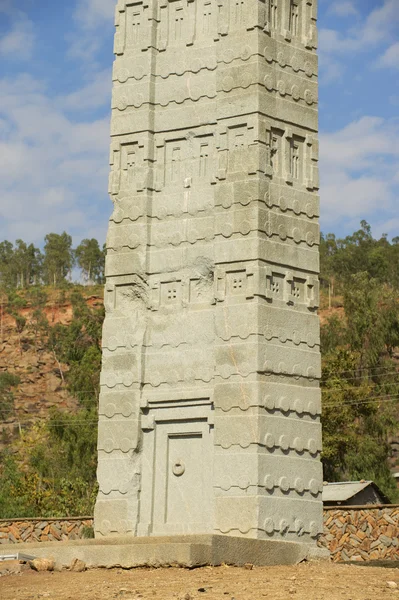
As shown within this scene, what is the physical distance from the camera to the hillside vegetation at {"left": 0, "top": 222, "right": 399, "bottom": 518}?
114ft

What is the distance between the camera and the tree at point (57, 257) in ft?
250

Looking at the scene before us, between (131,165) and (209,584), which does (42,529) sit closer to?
(131,165)

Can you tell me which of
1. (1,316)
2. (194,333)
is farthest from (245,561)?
(1,316)

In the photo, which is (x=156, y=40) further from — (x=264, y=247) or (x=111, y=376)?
(x=111, y=376)

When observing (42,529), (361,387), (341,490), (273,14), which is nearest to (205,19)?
(273,14)

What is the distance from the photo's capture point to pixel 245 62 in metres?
12.6

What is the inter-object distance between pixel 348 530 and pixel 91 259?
51.3 meters

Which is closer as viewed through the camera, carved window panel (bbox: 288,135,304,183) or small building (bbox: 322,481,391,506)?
carved window panel (bbox: 288,135,304,183)

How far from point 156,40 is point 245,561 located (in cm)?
696

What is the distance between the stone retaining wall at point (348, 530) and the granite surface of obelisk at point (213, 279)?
12.7 metres

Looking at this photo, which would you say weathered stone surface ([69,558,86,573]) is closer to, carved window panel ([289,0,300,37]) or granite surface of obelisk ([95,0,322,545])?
granite surface of obelisk ([95,0,322,545])

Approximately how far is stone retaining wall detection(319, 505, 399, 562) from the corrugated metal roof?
0.90 m

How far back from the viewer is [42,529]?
24672mm

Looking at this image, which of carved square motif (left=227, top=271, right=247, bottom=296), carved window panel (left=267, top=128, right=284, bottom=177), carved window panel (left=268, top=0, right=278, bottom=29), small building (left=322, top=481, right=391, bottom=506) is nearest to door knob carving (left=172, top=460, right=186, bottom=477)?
carved square motif (left=227, top=271, right=247, bottom=296)
